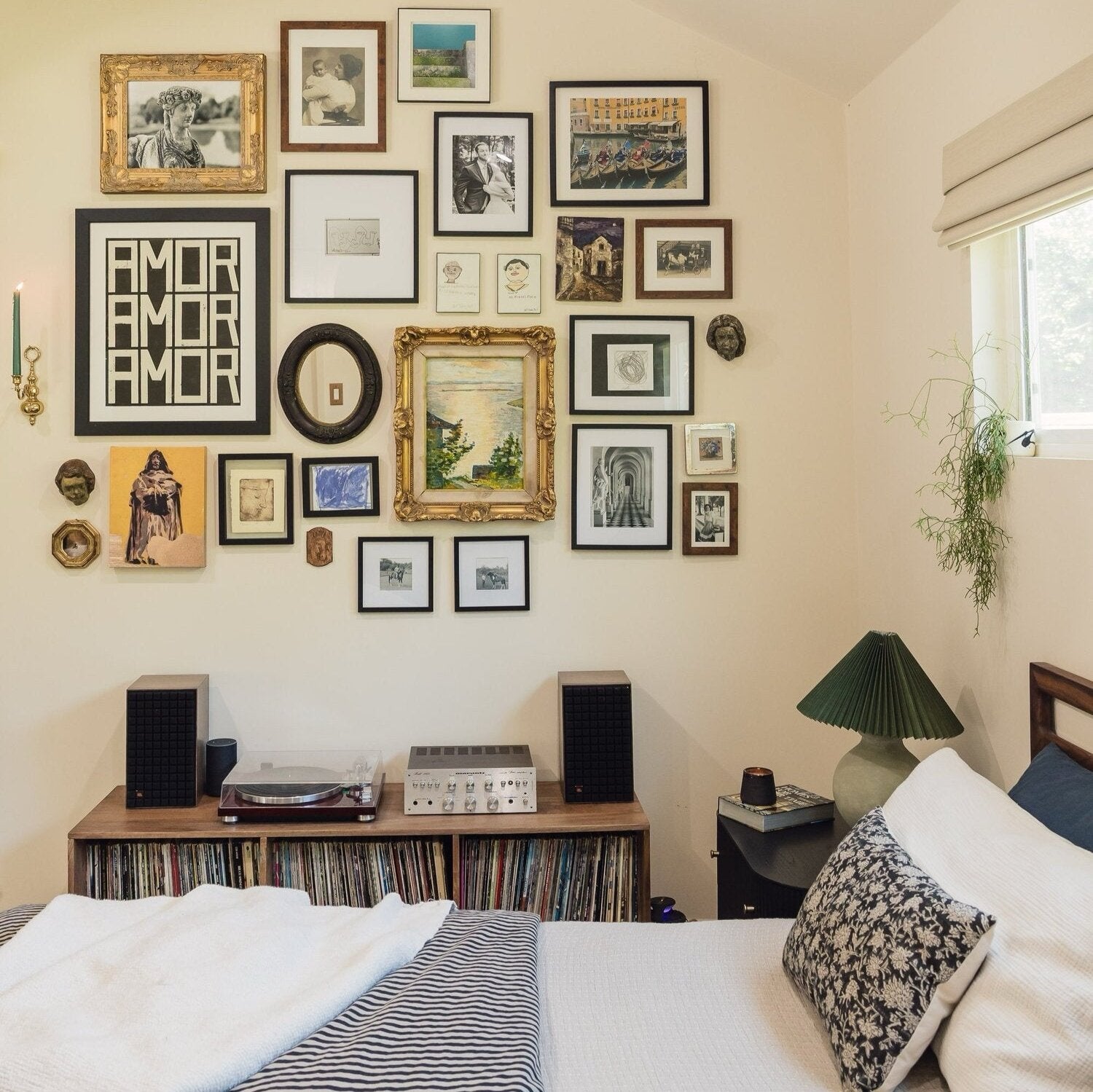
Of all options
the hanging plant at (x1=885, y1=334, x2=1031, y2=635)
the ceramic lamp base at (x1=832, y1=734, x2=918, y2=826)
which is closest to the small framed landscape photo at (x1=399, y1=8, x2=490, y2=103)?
the hanging plant at (x1=885, y1=334, x2=1031, y2=635)

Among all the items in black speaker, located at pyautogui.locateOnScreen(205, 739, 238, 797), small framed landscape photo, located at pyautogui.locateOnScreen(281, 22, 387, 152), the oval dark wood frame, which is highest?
small framed landscape photo, located at pyautogui.locateOnScreen(281, 22, 387, 152)

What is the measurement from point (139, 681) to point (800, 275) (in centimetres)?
218

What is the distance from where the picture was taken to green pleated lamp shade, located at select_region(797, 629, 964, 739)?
7.30ft

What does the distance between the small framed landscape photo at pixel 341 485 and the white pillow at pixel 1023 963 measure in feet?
5.88

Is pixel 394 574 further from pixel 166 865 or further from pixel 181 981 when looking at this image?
pixel 181 981

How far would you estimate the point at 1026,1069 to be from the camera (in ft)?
4.07

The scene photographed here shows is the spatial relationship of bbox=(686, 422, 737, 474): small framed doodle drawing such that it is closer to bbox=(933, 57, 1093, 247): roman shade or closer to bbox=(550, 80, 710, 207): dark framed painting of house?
bbox=(550, 80, 710, 207): dark framed painting of house

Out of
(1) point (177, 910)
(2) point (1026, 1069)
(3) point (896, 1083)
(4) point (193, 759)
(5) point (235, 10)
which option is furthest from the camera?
(5) point (235, 10)

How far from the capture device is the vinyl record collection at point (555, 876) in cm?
262

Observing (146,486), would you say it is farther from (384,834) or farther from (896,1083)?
(896,1083)

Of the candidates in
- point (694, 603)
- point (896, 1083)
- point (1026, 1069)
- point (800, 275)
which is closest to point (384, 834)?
point (694, 603)

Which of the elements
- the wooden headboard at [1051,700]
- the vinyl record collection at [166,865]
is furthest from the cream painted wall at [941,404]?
the vinyl record collection at [166,865]

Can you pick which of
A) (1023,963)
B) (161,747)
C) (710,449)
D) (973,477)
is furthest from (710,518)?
(1023,963)

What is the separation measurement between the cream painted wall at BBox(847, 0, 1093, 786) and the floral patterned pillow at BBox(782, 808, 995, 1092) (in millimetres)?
625
